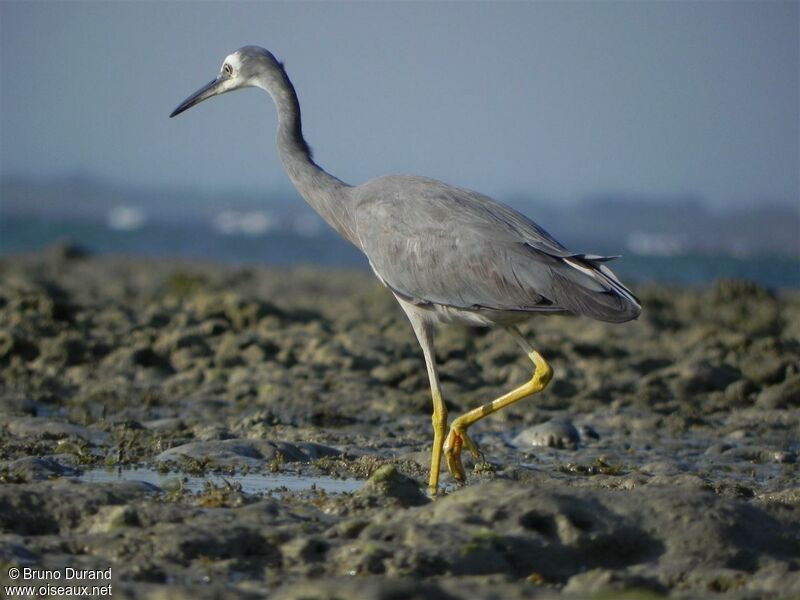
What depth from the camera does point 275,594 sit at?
4105 mm

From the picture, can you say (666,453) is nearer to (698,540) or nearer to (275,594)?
(698,540)

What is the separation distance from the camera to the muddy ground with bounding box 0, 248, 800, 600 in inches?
186

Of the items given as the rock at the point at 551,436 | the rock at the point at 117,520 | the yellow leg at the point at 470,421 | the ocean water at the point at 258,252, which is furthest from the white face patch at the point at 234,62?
the ocean water at the point at 258,252

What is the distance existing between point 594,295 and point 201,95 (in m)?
3.61

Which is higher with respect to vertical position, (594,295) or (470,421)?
(594,295)

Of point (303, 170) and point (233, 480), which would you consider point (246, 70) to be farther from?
point (233, 480)

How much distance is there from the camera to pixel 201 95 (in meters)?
9.23

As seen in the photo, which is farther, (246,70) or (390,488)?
A: (246,70)

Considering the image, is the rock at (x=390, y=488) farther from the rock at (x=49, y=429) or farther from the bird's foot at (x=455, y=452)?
the rock at (x=49, y=429)

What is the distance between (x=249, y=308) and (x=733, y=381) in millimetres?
4744

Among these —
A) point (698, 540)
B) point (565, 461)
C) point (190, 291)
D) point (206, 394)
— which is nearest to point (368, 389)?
point (206, 394)

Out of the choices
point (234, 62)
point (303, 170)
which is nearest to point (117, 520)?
point (303, 170)

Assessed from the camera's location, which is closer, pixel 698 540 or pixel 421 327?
pixel 698 540

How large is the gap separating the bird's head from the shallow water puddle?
3.01m
